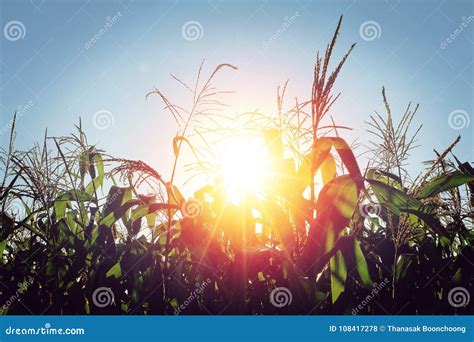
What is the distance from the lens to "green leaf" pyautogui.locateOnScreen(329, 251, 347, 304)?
55.9 inches

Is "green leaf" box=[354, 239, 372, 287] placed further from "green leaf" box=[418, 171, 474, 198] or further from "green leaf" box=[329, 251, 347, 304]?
"green leaf" box=[418, 171, 474, 198]

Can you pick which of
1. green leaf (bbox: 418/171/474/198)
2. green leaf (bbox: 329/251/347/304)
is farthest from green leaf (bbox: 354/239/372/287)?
green leaf (bbox: 418/171/474/198)

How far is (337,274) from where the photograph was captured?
1.42 m

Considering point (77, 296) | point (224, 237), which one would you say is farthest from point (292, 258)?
point (77, 296)

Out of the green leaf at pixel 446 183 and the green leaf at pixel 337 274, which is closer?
the green leaf at pixel 337 274

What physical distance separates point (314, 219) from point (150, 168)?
27.1 inches

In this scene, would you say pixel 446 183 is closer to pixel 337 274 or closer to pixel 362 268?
pixel 362 268

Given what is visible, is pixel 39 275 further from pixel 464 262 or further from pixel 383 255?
pixel 464 262

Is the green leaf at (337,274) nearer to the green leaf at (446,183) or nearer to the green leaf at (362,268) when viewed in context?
the green leaf at (362,268)

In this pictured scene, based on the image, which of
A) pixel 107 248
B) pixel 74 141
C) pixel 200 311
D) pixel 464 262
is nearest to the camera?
pixel 200 311

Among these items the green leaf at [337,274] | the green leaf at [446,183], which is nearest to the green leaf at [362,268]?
the green leaf at [337,274]

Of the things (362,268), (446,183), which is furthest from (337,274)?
(446,183)

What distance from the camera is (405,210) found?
144 centimetres

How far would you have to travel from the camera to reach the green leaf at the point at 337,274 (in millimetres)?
1419
